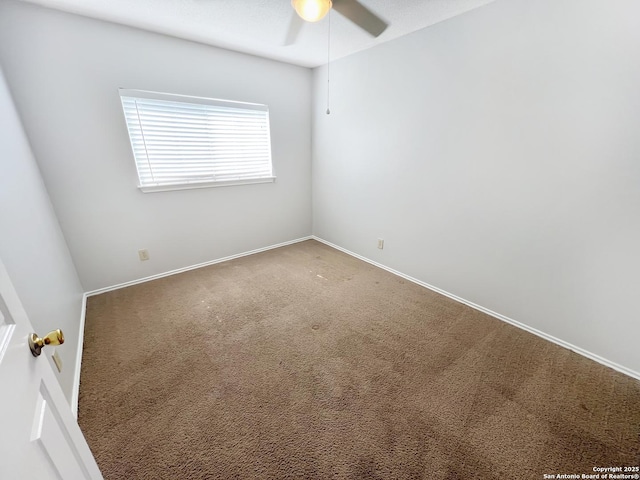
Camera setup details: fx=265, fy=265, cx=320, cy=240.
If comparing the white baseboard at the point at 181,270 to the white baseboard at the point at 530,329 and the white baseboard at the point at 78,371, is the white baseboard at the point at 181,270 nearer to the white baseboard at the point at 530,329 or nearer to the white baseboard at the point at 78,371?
the white baseboard at the point at 78,371

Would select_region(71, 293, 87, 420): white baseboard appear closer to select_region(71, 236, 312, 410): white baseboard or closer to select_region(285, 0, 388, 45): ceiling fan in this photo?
select_region(71, 236, 312, 410): white baseboard

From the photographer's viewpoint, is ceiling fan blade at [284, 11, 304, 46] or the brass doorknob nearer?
the brass doorknob

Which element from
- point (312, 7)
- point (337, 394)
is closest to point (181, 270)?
point (337, 394)

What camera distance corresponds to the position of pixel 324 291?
8.45ft

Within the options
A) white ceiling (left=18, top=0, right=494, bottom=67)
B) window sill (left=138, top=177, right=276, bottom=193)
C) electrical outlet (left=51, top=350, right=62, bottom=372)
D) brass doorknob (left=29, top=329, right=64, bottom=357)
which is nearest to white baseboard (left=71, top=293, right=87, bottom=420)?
electrical outlet (left=51, top=350, right=62, bottom=372)

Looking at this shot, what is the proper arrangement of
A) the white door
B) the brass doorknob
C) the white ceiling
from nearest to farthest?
the white door
the brass doorknob
the white ceiling

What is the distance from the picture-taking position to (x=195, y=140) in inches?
108

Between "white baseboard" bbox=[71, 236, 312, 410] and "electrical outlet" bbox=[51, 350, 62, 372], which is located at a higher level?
"electrical outlet" bbox=[51, 350, 62, 372]

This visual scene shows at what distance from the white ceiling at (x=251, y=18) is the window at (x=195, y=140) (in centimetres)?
53

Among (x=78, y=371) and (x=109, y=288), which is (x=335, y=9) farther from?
(x=109, y=288)

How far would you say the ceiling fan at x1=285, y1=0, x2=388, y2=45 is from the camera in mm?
1444

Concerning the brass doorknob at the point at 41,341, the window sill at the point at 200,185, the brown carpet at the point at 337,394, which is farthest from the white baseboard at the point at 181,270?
the brass doorknob at the point at 41,341

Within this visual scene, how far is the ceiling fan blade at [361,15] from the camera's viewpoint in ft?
5.49

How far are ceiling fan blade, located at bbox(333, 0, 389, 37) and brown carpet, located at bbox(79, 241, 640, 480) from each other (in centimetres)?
217
